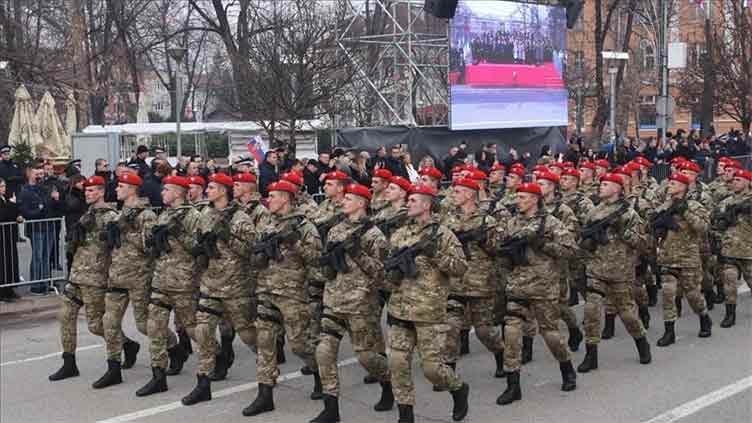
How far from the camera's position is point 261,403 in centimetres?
764

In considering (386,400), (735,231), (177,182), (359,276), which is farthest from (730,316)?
(177,182)

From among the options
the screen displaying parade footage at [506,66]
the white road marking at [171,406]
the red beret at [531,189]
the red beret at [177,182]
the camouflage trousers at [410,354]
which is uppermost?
the screen displaying parade footage at [506,66]

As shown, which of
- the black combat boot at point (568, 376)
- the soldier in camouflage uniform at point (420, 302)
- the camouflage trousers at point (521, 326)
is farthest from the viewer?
the black combat boot at point (568, 376)

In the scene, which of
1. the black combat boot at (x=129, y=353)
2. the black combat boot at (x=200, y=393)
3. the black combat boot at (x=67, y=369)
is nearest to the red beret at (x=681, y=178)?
the black combat boot at (x=200, y=393)

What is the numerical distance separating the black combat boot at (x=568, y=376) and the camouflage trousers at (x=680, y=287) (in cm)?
212

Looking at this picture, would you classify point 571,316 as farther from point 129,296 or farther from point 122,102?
point 122,102

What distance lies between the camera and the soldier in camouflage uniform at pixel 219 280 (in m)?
7.96

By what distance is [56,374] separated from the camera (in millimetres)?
8969

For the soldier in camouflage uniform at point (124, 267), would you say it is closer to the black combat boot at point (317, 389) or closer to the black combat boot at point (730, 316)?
the black combat boot at point (317, 389)

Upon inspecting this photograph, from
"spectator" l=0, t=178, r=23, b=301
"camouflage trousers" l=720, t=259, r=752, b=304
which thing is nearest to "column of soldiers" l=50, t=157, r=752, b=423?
"camouflage trousers" l=720, t=259, r=752, b=304

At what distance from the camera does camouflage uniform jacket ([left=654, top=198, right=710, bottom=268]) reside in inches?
390

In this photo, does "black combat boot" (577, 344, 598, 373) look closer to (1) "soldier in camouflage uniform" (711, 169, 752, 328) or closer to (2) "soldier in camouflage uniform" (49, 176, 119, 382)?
(1) "soldier in camouflage uniform" (711, 169, 752, 328)

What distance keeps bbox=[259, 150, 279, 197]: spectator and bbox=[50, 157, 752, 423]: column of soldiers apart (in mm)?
4925

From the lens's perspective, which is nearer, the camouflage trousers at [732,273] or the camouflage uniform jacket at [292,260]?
the camouflage uniform jacket at [292,260]
